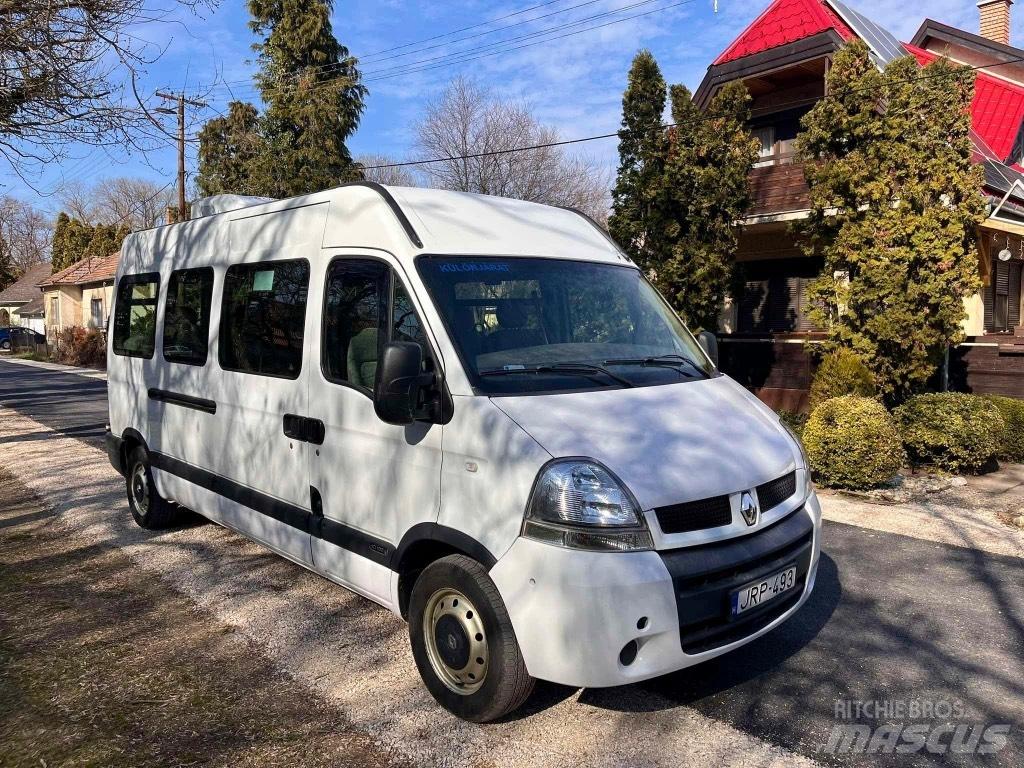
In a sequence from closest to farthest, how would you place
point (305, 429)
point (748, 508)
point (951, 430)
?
point (748, 508) → point (305, 429) → point (951, 430)

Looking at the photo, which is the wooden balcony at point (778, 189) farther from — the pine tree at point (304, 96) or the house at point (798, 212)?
the pine tree at point (304, 96)

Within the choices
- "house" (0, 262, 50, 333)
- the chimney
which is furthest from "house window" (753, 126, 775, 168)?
"house" (0, 262, 50, 333)

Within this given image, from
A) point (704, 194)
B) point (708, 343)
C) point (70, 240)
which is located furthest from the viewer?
point (70, 240)

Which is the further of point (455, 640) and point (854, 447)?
point (854, 447)

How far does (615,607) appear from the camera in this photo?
2.86 m

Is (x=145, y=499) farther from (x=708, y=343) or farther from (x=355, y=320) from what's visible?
(x=708, y=343)

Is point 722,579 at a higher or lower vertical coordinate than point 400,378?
lower

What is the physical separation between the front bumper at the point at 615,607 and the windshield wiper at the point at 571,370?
85 centimetres

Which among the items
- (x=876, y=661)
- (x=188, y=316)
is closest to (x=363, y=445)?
(x=188, y=316)

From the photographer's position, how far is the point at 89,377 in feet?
82.9

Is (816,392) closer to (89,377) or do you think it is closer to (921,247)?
(921,247)

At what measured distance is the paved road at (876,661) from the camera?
11.2ft

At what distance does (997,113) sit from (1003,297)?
4.28m

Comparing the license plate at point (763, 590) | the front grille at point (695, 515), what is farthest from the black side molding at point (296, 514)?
the license plate at point (763, 590)
